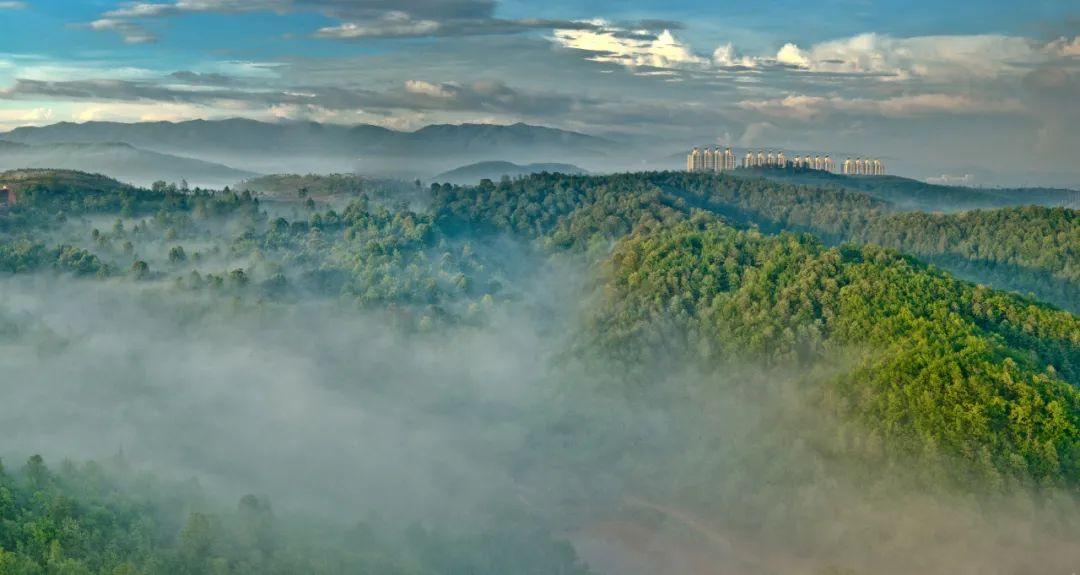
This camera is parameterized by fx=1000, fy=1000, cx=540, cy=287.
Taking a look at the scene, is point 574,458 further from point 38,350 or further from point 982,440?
point 38,350

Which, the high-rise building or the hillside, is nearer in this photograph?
the hillside

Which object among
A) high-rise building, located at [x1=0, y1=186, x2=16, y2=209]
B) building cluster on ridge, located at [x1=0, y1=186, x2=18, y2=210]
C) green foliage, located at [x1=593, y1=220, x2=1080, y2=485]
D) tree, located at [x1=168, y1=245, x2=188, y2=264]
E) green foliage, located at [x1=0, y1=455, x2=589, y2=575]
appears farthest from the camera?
building cluster on ridge, located at [x1=0, y1=186, x2=18, y2=210]

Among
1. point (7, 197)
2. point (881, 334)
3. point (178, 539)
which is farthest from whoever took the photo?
point (7, 197)

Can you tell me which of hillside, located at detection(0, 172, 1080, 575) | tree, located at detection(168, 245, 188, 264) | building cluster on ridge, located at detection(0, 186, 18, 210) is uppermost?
building cluster on ridge, located at detection(0, 186, 18, 210)

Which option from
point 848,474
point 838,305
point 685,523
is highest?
point 838,305

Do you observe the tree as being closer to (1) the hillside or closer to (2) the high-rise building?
(1) the hillside

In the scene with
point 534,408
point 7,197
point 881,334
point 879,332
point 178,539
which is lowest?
point 534,408

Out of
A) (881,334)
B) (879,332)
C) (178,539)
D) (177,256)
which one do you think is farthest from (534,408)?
(177,256)

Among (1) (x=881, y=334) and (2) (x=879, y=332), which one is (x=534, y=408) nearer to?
(2) (x=879, y=332)

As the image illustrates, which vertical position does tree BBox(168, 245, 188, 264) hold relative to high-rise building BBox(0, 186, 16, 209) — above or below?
below

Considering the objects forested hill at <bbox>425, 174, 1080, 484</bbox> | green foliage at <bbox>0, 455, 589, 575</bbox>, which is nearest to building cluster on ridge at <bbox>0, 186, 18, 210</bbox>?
forested hill at <bbox>425, 174, 1080, 484</bbox>

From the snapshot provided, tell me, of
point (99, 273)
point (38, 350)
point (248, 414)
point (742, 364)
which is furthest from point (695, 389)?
point (99, 273)
